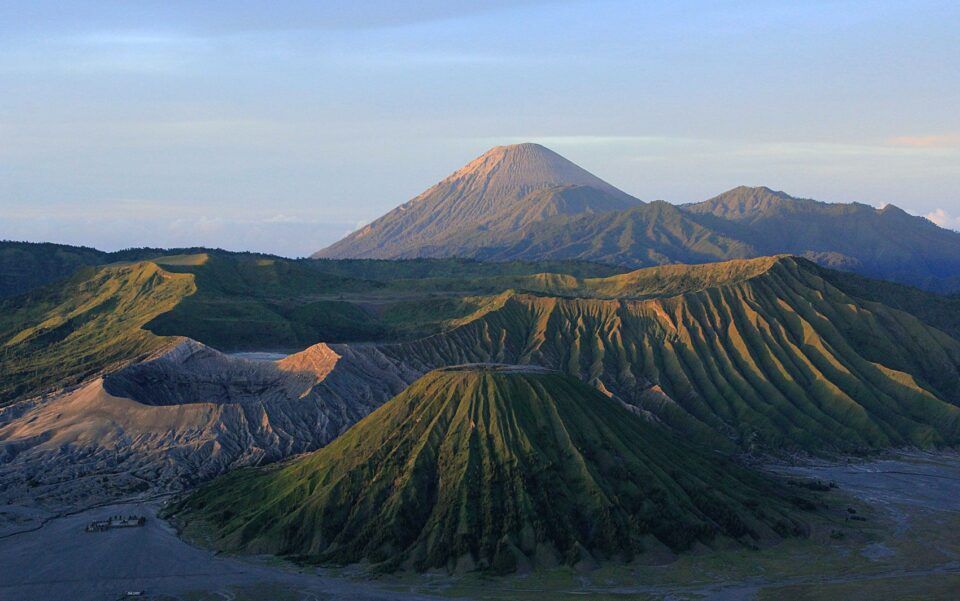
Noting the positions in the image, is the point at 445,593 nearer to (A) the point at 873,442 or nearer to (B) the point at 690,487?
(B) the point at 690,487

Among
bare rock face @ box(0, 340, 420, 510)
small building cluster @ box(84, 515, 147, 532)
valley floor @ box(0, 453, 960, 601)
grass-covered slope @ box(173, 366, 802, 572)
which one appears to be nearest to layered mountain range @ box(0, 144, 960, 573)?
grass-covered slope @ box(173, 366, 802, 572)

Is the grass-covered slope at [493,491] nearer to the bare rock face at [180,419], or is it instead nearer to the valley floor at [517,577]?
the valley floor at [517,577]

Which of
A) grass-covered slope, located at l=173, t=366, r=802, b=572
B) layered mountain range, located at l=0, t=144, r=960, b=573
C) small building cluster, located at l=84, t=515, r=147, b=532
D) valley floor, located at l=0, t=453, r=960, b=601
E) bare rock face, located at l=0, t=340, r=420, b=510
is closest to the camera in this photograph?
valley floor, located at l=0, t=453, r=960, b=601

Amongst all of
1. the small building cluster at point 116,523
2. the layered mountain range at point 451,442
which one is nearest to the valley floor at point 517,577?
the small building cluster at point 116,523

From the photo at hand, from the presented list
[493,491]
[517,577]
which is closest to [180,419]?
[493,491]

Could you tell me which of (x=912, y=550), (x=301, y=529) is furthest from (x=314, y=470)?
(x=912, y=550)

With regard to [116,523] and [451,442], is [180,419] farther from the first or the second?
[451,442]

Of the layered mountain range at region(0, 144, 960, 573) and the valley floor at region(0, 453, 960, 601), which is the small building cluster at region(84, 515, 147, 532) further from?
the layered mountain range at region(0, 144, 960, 573)
